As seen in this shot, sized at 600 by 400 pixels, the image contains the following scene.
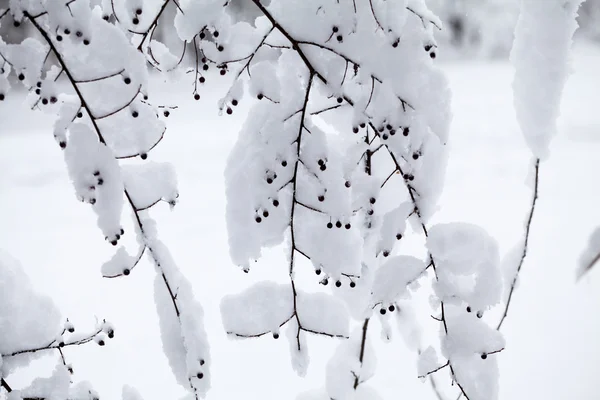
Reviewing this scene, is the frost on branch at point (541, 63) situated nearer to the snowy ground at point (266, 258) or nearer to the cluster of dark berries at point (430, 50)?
the cluster of dark berries at point (430, 50)

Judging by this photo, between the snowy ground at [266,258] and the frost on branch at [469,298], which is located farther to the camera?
the snowy ground at [266,258]

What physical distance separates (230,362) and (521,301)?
6.36 feet

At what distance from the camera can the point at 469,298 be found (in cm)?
92

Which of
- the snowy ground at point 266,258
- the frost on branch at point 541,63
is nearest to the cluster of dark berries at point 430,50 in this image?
the frost on branch at point 541,63

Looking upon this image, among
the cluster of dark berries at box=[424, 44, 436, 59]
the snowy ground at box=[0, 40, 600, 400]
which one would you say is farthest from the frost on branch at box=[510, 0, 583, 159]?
the snowy ground at box=[0, 40, 600, 400]

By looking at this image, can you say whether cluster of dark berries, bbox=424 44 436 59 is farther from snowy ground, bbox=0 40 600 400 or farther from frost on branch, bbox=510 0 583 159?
snowy ground, bbox=0 40 600 400

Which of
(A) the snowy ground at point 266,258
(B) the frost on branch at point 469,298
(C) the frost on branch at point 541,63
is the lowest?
(B) the frost on branch at point 469,298

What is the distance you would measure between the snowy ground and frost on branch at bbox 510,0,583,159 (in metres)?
0.35

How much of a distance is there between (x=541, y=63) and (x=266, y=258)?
10.4ft

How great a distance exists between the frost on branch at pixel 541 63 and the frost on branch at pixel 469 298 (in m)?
0.20

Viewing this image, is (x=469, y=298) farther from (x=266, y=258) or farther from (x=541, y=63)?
(x=266, y=258)

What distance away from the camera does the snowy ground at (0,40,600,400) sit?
283cm

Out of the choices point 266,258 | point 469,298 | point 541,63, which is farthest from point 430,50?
point 266,258

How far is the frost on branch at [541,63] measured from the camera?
2.72 feet
